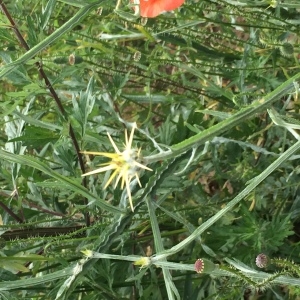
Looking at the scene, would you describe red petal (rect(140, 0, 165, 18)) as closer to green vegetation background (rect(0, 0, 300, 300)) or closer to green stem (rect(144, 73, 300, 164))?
green vegetation background (rect(0, 0, 300, 300))

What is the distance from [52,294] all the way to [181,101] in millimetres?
558

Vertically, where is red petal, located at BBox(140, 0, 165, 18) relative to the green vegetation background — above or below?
above

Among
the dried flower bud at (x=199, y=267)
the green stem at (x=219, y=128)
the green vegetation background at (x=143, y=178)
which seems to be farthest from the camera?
the green vegetation background at (x=143, y=178)

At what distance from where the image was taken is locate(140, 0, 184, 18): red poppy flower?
2.06 feet

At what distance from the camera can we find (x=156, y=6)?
67 centimetres

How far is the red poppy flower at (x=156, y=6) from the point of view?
2.06ft

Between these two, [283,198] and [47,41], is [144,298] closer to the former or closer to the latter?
[283,198]

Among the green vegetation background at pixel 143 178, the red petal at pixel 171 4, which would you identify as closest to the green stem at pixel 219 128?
the green vegetation background at pixel 143 178

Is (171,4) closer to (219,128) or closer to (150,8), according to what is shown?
(150,8)

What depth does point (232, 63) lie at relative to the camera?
123cm

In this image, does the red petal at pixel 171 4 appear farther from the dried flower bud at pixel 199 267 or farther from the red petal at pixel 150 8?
the dried flower bud at pixel 199 267

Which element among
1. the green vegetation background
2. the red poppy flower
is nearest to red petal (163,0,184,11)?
the red poppy flower

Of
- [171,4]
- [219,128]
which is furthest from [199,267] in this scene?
[171,4]

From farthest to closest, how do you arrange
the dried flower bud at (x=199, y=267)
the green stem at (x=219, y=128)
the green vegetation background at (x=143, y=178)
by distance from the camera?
the green vegetation background at (x=143, y=178)
the dried flower bud at (x=199, y=267)
the green stem at (x=219, y=128)
